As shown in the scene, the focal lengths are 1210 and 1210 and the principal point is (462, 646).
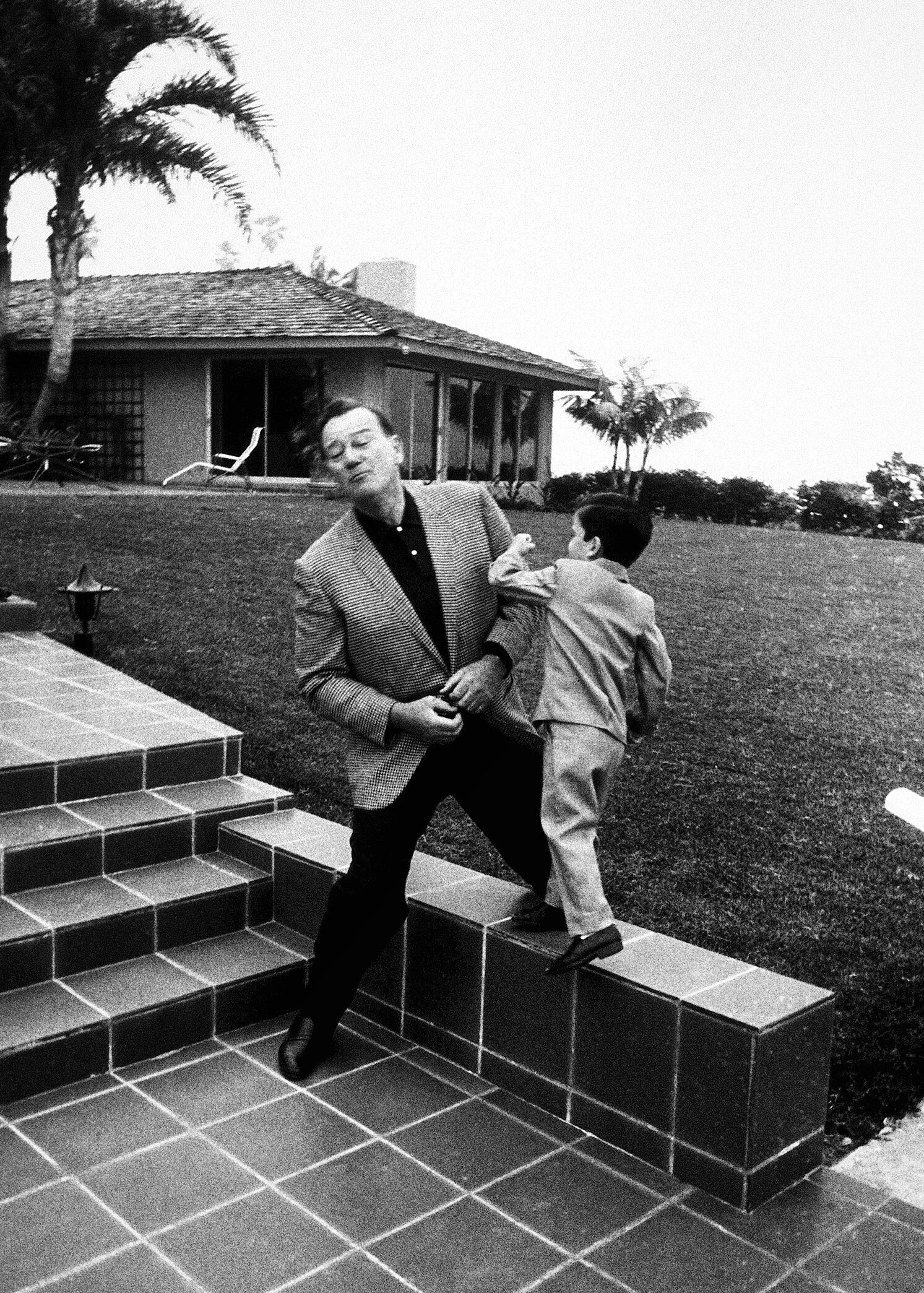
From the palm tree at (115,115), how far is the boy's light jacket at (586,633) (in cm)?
1518

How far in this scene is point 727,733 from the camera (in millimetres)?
6055

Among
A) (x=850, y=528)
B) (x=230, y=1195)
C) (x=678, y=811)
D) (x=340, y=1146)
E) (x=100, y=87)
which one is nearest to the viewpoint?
(x=230, y=1195)

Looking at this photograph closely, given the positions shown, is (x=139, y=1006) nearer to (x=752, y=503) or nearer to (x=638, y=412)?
(x=752, y=503)

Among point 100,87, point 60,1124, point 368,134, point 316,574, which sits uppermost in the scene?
point 368,134

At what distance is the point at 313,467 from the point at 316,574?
16.2 m

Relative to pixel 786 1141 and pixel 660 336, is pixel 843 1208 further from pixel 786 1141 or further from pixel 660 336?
pixel 660 336

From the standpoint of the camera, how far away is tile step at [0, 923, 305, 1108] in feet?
9.76

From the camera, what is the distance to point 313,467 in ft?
61.6

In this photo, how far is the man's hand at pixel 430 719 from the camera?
9.12ft

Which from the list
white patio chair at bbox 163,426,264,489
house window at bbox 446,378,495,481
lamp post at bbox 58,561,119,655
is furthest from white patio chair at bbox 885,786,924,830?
house window at bbox 446,378,495,481

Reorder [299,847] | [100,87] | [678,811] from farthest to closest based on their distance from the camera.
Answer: [100,87], [678,811], [299,847]

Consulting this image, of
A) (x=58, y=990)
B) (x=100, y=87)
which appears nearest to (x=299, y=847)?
(x=58, y=990)

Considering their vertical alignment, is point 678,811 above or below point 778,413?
below

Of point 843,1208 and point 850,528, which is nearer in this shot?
point 843,1208
